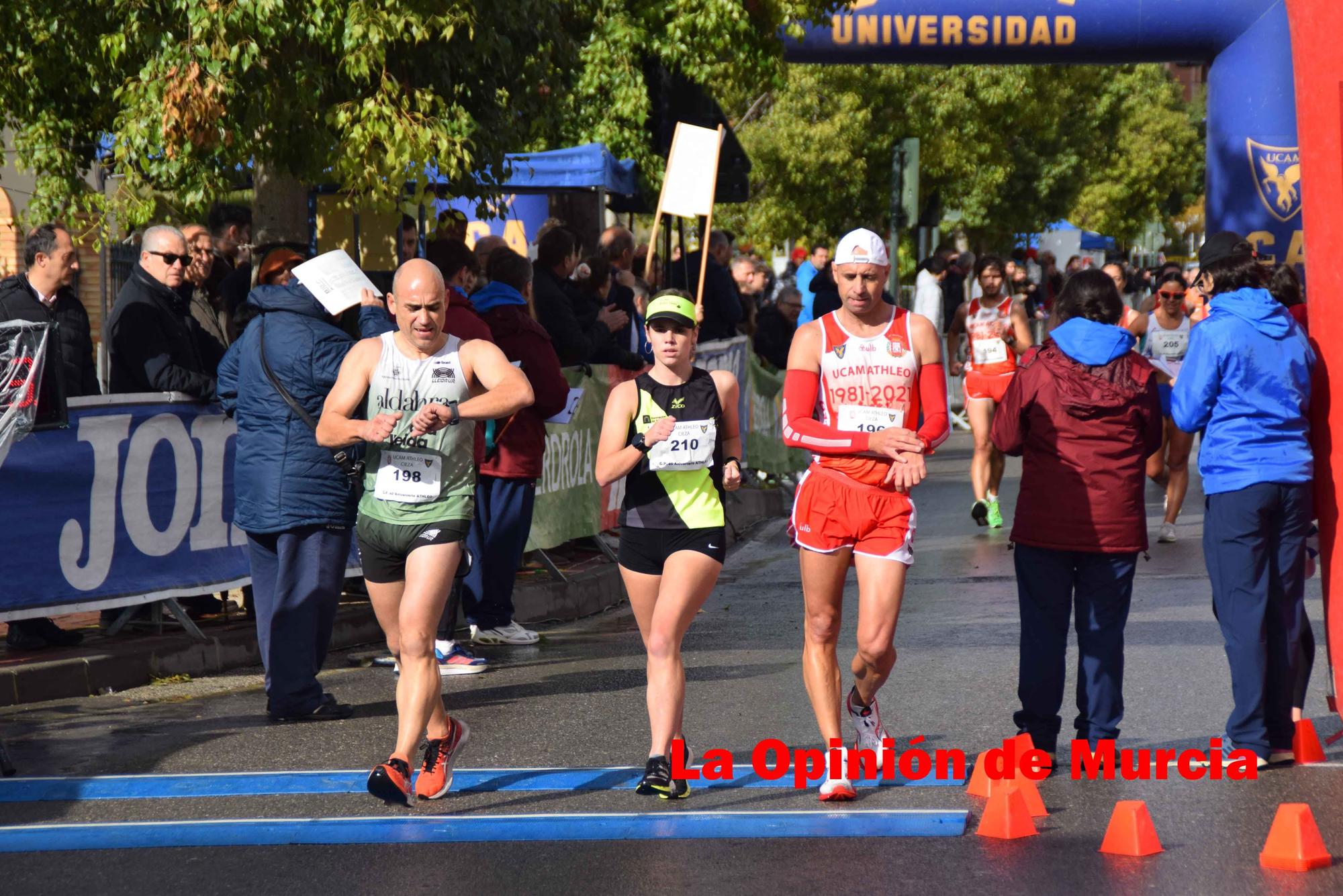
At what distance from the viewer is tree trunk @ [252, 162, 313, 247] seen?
11680 millimetres

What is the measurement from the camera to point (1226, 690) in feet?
26.6

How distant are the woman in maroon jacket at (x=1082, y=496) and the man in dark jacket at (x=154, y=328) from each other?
4.42 m

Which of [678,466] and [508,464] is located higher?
[678,466]

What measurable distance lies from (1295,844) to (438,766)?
281 cm

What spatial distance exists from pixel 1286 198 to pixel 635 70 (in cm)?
646

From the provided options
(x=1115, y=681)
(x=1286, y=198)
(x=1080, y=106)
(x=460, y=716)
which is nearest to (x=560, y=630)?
(x=460, y=716)

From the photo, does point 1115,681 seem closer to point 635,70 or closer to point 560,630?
point 560,630

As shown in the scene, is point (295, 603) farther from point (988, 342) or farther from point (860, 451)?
point (988, 342)

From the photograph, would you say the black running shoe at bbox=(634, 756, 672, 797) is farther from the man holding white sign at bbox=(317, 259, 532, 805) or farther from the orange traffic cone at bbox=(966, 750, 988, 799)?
the orange traffic cone at bbox=(966, 750, 988, 799)

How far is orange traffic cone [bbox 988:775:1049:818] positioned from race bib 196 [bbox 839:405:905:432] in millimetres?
1240

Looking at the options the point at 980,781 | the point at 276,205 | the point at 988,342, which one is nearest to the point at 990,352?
the point at 988,342

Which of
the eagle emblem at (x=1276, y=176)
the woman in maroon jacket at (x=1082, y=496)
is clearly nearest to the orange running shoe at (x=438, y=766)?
the woman in maroon jacket at (x=1082, y=496)

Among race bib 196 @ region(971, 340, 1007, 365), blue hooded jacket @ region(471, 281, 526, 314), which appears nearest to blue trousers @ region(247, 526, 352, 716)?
blue hooded jacket @ region(471, 281, 526, 314)

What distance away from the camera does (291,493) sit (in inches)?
307
